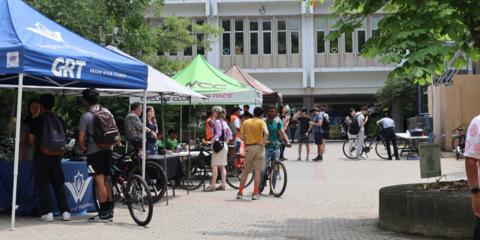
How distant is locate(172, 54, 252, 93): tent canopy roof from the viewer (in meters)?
14.2

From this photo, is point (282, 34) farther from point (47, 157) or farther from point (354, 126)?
point (47, 157)

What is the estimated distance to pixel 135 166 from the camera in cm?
883

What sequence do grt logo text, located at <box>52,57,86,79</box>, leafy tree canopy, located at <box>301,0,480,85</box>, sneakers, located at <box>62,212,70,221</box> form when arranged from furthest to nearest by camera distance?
sneakers, located at <box>62,212,70,221</box>
grt logo text, located at <box>52,57,86,79</box>
leafy tree canopy, located at <box>301,0,480,85</box>

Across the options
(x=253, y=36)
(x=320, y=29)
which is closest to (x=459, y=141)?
(x=320, y=29)

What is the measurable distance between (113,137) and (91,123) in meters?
0.37

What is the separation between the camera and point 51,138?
24.6 feet

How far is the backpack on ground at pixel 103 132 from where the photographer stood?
730 cm

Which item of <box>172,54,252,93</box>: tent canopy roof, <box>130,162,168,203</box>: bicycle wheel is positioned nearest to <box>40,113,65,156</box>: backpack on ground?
<box>130,162,168,203</box>: bicycle wheel

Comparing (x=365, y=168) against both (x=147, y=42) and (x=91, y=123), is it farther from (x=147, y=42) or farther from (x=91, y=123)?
(x=91, y=123)

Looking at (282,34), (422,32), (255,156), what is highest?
(282,34)

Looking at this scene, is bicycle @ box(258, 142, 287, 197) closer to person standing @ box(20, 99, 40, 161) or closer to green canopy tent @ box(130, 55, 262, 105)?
green canopy tent @ box(130, 55, 262, 105)

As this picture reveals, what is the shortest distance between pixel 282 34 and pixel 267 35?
3.73 feet

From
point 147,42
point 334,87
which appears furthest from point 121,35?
point 334,87

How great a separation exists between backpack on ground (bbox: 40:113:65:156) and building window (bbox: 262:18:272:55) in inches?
1279
